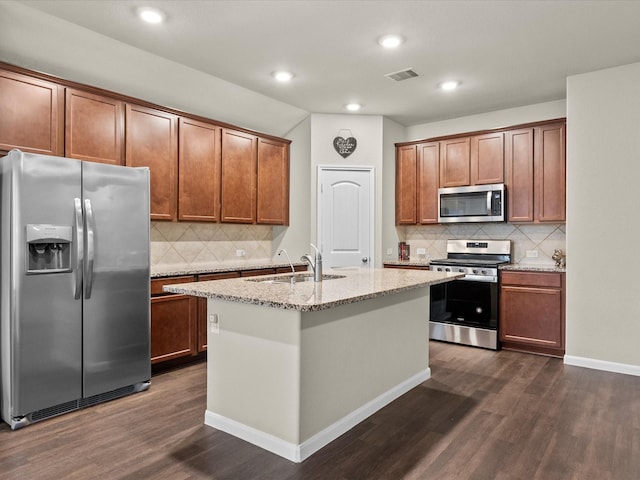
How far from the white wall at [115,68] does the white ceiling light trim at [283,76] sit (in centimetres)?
49

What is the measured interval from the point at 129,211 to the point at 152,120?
113 centimetres

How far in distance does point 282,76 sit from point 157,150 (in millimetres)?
1372

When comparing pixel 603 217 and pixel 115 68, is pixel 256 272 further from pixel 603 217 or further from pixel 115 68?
pixel 603 217

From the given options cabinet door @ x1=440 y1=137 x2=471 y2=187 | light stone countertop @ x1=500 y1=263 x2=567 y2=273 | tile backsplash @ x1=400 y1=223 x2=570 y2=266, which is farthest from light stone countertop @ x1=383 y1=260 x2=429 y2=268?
cabinet door @ x1=440 y1=137 x2=471 y2=187

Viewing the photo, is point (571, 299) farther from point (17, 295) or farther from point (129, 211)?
point (17, 295)

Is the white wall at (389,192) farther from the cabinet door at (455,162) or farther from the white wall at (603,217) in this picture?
the white wall at (603,217)

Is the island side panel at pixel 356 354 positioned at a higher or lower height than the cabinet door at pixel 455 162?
lower

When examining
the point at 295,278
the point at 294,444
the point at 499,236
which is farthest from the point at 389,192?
the point at 294,444

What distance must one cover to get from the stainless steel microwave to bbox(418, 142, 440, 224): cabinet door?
125mm

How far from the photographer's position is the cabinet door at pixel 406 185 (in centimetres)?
555

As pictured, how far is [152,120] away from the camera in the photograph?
3.92 meters

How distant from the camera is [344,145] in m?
5.34

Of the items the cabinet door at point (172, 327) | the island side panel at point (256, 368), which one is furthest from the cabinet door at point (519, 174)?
the cabinet door at point (172, 327)

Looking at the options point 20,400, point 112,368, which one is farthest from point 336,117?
point 20,400
